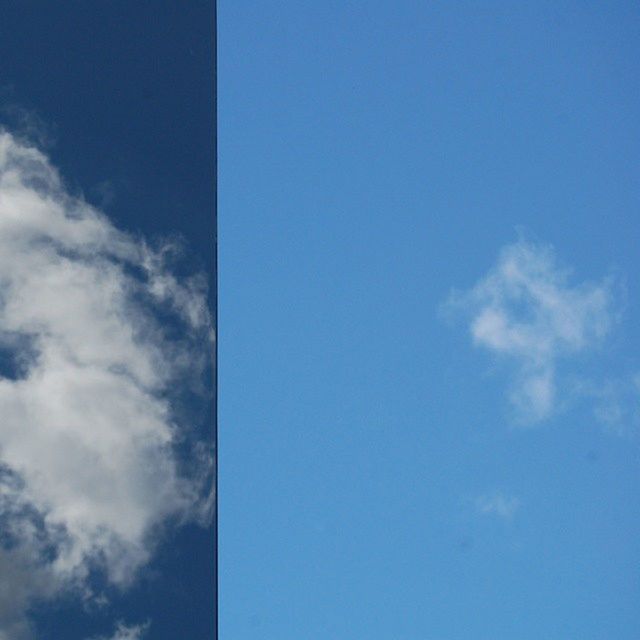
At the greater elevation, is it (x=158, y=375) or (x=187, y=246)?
(x=187, y=246)

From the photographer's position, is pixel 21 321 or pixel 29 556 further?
pixel 21 321

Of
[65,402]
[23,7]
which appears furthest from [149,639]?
[23,7]

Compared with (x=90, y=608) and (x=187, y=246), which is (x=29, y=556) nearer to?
(x=90, y=608)

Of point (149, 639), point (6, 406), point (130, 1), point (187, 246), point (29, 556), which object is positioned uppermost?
point (130, 1)

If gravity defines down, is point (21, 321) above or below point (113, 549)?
above

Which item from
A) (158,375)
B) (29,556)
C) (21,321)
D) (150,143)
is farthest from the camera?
(150,143)

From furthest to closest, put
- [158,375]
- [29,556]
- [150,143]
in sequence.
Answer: [150,143]
[158,375]
[29,556]

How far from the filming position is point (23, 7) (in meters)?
34.4

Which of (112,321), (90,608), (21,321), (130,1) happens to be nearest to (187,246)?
(112,321)

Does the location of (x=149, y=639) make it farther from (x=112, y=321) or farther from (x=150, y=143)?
(x=150, y=143)

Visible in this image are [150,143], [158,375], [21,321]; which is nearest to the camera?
[21,321]

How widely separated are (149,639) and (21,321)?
36.0 ft

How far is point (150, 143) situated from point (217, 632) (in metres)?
18.0

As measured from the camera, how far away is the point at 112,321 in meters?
32.1
